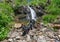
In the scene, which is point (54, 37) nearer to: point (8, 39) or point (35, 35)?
point (35, 35)

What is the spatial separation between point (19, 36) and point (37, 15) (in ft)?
26.5

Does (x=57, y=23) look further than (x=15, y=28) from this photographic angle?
Yes

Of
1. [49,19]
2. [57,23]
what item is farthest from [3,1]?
[57,23]

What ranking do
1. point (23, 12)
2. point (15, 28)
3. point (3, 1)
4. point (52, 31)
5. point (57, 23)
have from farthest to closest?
point (3, 1), point (23, 12), point (57, 23), point (15, 28), point (52, 31)

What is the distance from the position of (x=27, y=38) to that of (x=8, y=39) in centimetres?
115

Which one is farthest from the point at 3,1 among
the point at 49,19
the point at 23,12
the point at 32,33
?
the point at 32,33

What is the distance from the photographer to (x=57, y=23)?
47.3ft

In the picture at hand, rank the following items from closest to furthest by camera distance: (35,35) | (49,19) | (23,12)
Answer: (35,35), (49,19), (23,12)

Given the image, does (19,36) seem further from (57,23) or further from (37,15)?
(37,15)

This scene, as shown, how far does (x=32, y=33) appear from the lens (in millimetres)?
11711

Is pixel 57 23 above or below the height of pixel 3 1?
below

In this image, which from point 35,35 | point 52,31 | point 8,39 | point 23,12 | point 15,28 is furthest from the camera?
point 23,12

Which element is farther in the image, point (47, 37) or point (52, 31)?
point (52, 31)

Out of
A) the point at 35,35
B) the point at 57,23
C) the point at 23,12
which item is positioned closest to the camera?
the point at 35,35
